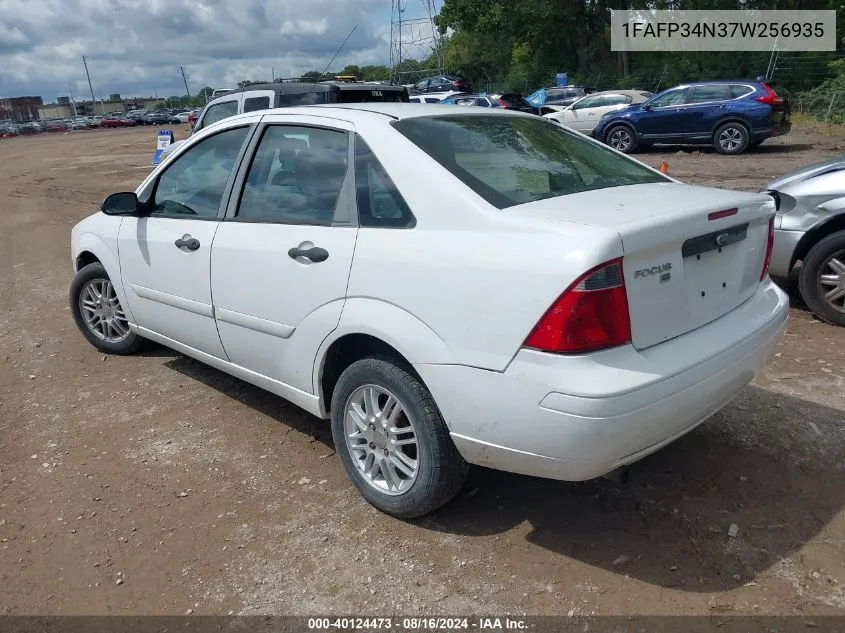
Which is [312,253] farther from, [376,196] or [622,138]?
[622,138]

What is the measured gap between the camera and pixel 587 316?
2.39 m

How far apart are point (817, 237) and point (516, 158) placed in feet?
10.8

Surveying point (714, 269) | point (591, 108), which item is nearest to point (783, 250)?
point (714, 269)

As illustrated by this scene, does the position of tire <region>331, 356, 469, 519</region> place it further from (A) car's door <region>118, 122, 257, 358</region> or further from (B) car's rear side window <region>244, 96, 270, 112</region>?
(B) car's rear side window <region>244, 96, 270, 112</region>

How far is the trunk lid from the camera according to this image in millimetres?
2498

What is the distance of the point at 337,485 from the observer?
3.47 meters

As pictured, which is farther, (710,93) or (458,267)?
(710,93)

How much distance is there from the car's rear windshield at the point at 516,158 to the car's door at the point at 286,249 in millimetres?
441

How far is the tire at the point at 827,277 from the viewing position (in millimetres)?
5070

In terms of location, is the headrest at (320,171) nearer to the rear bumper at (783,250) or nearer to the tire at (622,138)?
the rear bumper at (783,250)

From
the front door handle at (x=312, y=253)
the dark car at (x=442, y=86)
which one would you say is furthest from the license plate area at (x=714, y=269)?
the dark car at (x=442, y=86)

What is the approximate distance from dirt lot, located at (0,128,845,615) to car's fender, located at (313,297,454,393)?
861mm

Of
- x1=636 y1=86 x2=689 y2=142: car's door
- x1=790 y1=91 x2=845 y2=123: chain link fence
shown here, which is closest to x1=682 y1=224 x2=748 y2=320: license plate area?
x1=636 y1=86 x2=689 y2=142: car's door

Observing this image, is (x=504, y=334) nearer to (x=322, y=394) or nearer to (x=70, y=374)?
(x=322, y=394)
